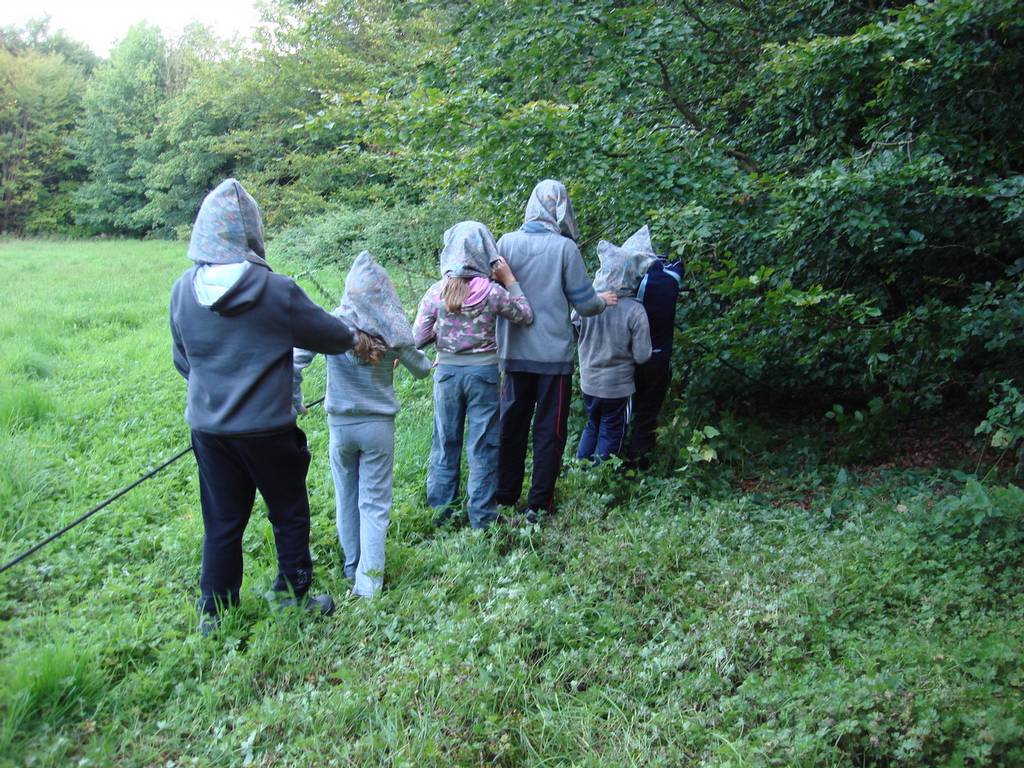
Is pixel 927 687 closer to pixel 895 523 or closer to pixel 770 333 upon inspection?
pixel 895 523

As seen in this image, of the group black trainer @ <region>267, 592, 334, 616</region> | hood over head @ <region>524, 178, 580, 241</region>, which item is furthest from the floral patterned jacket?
black trainer @ <region>267, 592, 334, 616</region>

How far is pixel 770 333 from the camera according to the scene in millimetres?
5902

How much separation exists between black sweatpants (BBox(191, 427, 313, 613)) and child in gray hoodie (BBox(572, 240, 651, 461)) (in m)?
2.34

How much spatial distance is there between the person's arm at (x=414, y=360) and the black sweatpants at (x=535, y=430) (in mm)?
639

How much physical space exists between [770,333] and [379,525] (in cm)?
336

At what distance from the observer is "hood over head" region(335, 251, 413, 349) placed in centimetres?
402

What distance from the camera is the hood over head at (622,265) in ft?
17.9

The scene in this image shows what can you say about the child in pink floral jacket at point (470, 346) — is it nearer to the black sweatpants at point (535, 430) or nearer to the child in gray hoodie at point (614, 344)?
the black sweatpants at point (535, 430)

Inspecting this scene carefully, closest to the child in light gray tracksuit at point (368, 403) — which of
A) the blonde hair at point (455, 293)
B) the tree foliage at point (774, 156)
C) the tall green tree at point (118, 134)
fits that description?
the blonde hair at point (455, 293)

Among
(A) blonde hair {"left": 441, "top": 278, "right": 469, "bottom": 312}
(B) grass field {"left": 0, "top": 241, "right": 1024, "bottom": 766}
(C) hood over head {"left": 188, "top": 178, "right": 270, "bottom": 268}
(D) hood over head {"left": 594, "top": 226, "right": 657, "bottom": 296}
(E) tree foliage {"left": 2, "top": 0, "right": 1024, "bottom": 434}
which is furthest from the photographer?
(D) hood over head {"left": 594, "top": 226, "right": 657, "bottom": 296}

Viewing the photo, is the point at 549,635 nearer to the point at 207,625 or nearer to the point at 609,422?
the point at 207,625

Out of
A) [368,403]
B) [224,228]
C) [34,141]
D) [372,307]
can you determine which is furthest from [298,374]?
[34,141]

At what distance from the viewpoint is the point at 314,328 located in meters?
3.51

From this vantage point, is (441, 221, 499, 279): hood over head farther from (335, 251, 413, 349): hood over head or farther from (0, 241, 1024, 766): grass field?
(0, 241, 1024, 766): grass field
